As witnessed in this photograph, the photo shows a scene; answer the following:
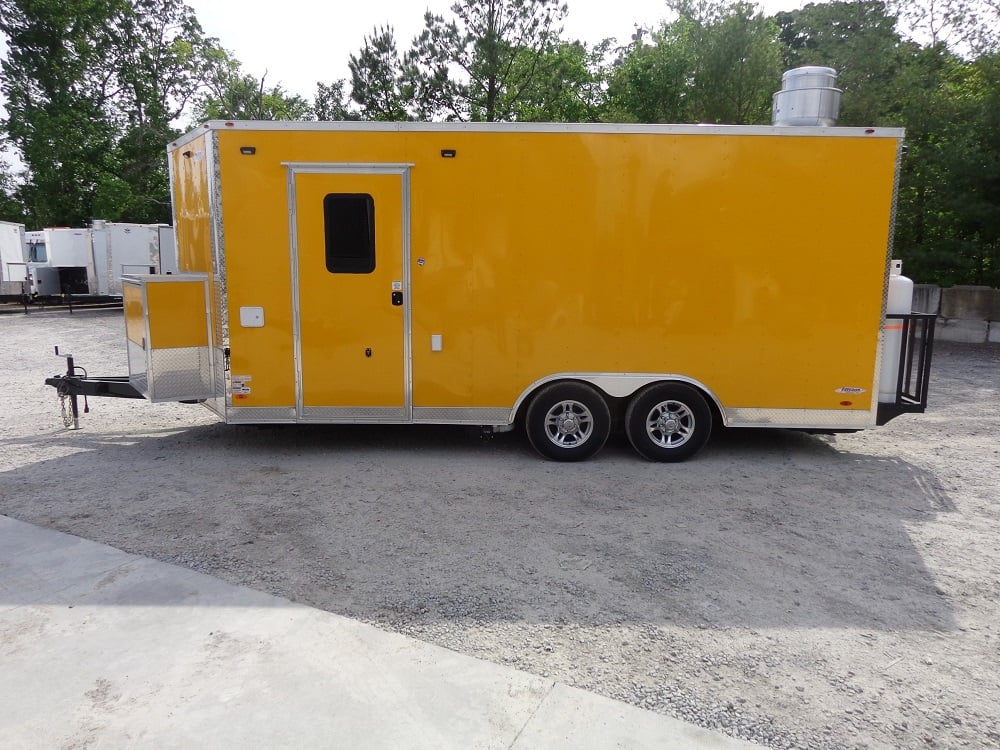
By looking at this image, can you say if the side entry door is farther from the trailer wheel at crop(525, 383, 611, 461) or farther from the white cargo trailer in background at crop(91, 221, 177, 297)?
the white cargo trailer in background at crop(91, 221, 177, 297)

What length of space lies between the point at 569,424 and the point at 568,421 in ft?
0.10

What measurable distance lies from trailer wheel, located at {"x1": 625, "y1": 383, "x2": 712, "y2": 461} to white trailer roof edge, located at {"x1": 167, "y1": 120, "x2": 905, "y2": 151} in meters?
2.21

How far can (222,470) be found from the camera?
20.4ft

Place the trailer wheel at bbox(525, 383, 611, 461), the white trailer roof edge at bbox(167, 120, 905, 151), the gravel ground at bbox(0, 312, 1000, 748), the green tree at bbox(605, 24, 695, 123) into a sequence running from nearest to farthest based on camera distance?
the gravel ground at bbox(0, 312, 1000, 748) < the white trailer roof edge at bbox(167, 120, 905, 151) < the trailer wheel at bbox(525, 383, 611, 461) < the green tree at bbox(605, 24, 695, 123)

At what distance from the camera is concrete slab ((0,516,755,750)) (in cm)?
279

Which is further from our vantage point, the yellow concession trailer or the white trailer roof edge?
the yellow concession trailer

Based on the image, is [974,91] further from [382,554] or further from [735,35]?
[382,554]

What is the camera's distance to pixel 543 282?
625 centimetres

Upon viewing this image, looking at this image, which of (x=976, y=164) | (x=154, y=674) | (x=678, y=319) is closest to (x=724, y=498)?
(x=678, y=319)

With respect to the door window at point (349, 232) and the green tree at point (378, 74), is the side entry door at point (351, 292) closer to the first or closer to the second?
the door window at point (349, 232)

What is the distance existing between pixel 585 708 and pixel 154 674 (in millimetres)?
1918

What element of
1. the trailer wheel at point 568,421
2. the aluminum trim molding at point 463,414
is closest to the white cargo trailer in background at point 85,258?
the aluminum trim molding at point 463,414

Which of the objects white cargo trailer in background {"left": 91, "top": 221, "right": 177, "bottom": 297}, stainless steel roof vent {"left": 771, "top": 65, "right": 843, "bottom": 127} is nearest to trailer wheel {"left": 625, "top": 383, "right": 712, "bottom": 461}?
stainless steel roof vent {"left": 771, "top": 65, "right": 843, "bottom": 127}

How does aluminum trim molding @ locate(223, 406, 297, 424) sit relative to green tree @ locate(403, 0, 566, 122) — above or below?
below
